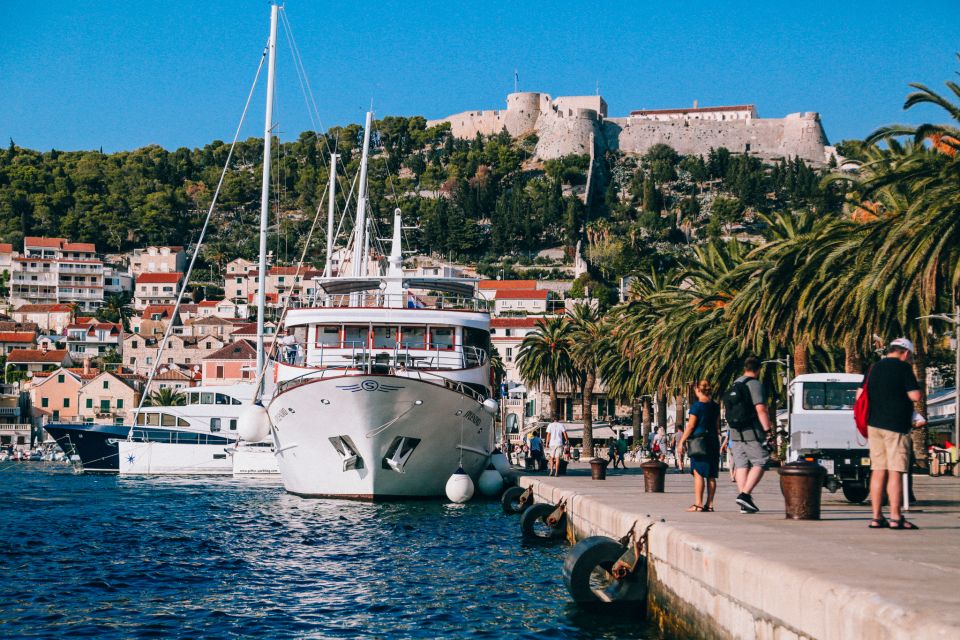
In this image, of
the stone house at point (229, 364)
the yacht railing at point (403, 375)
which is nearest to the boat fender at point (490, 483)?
the yacht railing at point (403, 375)

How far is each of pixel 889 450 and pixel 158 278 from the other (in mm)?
162058

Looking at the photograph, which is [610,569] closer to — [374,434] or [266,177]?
[374,434]

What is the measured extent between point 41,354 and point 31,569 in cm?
11857

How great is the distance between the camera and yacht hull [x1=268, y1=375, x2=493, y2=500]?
2561 centimetres

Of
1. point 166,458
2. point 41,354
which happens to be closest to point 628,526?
point 166,458

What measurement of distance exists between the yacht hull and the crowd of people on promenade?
1232 cm

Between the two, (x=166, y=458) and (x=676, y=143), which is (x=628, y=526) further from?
(x=676, y=143)

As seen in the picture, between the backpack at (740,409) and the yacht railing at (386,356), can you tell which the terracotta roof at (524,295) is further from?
the backpack at (740,409)

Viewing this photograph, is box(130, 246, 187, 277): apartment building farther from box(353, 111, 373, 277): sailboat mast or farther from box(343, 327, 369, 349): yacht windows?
box(343, 327, 369, 349): yacht windows

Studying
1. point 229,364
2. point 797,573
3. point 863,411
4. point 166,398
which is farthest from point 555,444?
point 166,398

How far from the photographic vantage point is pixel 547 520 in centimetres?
1889

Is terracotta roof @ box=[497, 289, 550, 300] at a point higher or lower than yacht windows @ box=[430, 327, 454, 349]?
higher

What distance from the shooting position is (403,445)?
26.4 metres

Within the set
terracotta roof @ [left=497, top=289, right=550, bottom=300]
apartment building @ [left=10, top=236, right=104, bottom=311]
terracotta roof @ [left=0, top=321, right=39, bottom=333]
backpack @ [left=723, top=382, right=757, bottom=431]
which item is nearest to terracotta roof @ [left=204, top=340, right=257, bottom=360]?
terracotta roof @ [left=497, top=289, right=550, bottom=300]
